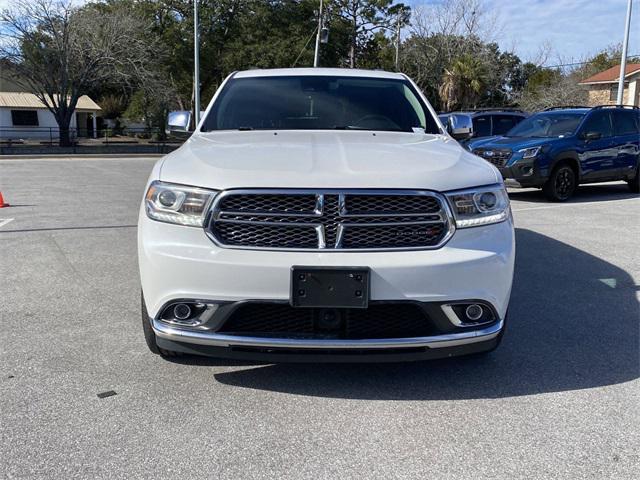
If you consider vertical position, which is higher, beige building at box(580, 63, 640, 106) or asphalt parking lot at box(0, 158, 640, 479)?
beige building at box(580, 63, 640, 106)

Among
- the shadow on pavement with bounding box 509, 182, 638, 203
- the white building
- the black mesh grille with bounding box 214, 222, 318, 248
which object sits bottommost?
the shadow on pavement with bounding box 509, 182, 638, 203

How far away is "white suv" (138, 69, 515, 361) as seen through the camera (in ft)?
9.62

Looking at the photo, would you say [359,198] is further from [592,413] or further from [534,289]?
[534,289]

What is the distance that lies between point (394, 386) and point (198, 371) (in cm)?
116

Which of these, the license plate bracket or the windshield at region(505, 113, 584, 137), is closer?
the license plate bracket

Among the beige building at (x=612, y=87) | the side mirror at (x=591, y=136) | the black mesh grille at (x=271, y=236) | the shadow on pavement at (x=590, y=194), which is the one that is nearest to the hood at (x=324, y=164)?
the black mesh grille at (x=271, y=236)

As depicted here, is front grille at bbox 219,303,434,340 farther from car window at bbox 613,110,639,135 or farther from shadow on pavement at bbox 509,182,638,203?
car window at bbox 613,110,639,135

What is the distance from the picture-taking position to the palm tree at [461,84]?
36250 mm

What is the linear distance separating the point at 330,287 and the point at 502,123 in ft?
49.1

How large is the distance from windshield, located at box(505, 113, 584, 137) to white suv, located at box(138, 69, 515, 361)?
10246 mm

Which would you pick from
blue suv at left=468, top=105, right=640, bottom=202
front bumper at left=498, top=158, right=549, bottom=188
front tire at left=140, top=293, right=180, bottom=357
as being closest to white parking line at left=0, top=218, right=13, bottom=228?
front tire at left=140, top=293, right=180, bottom=357

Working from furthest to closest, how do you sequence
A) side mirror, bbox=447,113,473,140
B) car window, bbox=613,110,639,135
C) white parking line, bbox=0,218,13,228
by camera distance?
car window, bbox=613,110,639,135 → white parking line, bbox=0,218,13,228 → side mirror, bbox=447,113,473,140

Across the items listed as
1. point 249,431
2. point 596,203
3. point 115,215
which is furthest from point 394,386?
point 596,203

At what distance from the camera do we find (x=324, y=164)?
316 cm
